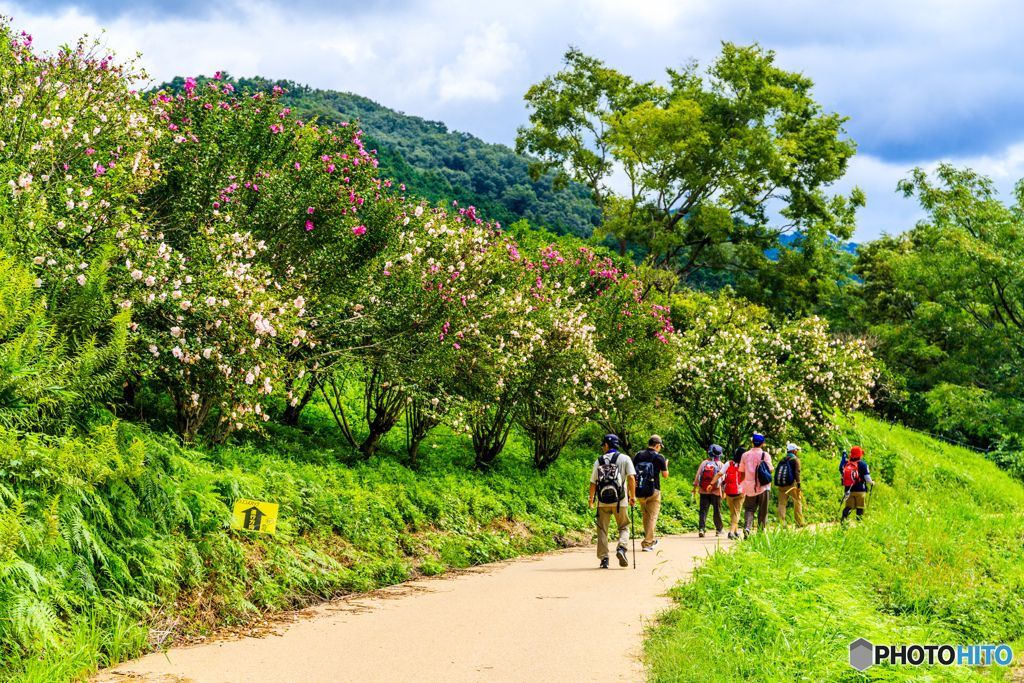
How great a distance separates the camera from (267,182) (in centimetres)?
1144

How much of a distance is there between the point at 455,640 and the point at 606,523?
16.2 ft

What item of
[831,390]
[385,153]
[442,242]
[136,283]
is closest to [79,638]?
[136,283]

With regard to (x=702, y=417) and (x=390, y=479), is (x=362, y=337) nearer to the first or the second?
(x=390, y=479)

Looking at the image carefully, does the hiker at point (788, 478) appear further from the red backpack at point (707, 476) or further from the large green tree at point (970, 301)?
the large green tree at point (970, 301)

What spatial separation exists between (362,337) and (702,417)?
13.9 m

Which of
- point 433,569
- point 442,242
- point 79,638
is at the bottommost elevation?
point 433,569

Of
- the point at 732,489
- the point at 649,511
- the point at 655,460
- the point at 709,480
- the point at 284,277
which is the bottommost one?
the point at 649,511

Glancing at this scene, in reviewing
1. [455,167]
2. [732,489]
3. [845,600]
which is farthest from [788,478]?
[455,167]

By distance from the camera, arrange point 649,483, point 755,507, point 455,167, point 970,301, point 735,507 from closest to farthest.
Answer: point 649,483 → point 755,507 → point 735,507 → point 970,301 → point 455,167

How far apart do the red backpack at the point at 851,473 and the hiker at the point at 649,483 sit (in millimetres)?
5434

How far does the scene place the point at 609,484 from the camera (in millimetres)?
11039

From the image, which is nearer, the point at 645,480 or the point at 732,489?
the point at 645,480

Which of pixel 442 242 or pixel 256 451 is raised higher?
pixel 442 242

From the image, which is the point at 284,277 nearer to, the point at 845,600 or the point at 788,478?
the point at 845,600
